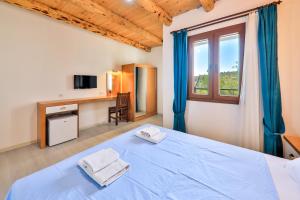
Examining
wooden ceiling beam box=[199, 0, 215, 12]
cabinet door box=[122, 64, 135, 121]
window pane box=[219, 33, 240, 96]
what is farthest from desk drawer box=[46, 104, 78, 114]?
wooden ceiling beam box=[199, 0, 215, 12]

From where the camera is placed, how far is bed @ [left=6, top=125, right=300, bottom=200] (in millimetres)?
853

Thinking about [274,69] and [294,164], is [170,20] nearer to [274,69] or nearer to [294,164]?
[274,69]

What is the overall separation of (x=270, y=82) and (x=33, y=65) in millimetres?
4021

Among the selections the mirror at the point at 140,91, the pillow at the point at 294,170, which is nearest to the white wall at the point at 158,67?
the mirror at the point at 140,91

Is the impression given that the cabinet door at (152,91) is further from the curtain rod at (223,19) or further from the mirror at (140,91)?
the curtain rod at (223,19)

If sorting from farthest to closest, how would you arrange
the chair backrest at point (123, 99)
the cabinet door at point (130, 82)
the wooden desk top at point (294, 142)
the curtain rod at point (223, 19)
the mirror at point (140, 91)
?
the mirror at point (140, 91) → the cabinet door at point (130, 82) → the chair backrest at point (123, 99) → the curtain rod at point (223, 19) → the wooden desk top at point (294, 142)

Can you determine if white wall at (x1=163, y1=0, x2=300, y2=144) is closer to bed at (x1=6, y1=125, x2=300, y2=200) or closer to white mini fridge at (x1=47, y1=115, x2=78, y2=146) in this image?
bed at (x1=6, y1=125, x2=300, y2=200)

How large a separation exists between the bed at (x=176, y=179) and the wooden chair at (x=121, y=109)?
269 centimetres

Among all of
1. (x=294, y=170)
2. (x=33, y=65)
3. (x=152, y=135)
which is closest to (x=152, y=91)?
(x=33, y=65)

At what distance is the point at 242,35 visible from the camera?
2.10m

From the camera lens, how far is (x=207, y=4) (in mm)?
2227

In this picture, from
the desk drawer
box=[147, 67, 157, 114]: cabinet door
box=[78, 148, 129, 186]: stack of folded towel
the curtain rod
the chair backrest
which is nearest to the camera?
box=[78, 148, 129, 186]: stack of folded towel

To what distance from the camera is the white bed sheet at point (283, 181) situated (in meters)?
0.86

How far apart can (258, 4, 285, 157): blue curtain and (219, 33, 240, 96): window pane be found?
1.20 feet
